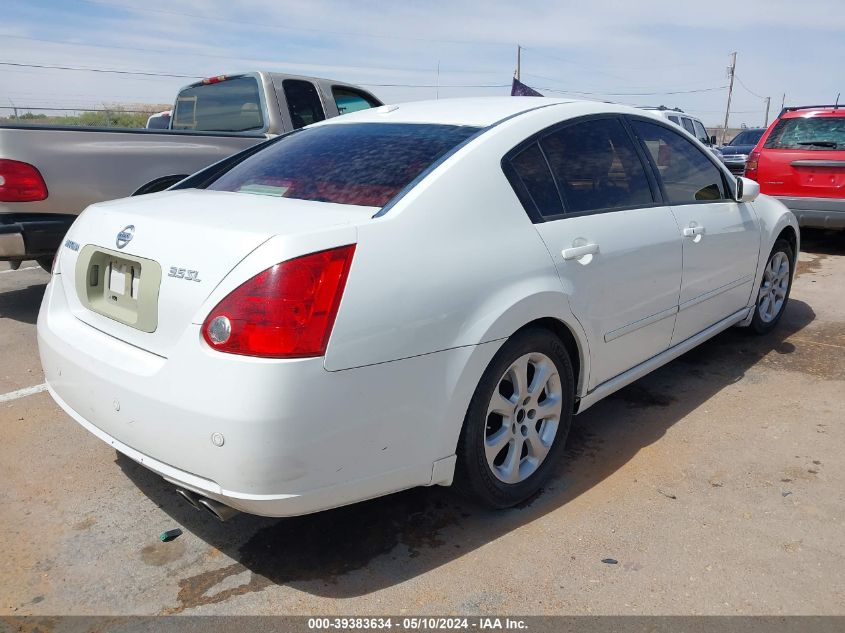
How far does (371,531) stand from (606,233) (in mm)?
1634

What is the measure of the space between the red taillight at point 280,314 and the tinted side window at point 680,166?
91.5 inches

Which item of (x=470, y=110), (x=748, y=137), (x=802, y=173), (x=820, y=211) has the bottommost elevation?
(x=820, y=211)

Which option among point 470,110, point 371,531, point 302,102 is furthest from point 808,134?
point 371,531

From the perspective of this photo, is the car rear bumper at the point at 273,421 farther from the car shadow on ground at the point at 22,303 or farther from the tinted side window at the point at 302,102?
the tinted side window at the point at 302,102

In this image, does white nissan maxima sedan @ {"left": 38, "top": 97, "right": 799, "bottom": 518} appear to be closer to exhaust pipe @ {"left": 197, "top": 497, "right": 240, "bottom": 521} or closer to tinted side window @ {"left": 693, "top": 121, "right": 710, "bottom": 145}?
exhaust pipe @ {"left": 197, "top": 497, "right": 240, "bottom": 521}

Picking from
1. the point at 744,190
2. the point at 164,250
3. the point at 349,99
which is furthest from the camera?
the point at 349,99

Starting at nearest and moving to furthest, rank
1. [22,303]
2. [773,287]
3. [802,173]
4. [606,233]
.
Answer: [606,233] < [773,287] < [22,303] < [802,173]

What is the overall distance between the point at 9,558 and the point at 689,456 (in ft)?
9.53

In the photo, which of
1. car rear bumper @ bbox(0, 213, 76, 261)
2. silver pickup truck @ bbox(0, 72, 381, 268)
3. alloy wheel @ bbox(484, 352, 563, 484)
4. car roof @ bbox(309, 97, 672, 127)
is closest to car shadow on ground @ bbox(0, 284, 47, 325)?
silver pickup truck @ bbox(0, 72, 381, 268)

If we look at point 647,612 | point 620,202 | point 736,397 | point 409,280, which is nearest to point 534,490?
point 647,612

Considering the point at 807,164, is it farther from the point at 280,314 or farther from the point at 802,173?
the point at 280,314

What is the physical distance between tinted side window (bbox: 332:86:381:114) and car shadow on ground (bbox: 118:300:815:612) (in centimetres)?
494

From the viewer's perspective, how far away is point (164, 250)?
236 cm

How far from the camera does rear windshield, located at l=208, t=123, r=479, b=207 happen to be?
8.93 ft
